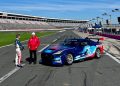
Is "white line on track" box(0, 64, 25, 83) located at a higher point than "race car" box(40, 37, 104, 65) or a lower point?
lower

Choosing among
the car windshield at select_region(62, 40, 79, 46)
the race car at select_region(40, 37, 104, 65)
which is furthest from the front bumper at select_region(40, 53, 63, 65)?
the car windshield at select_region(62, 40, 79, 46)

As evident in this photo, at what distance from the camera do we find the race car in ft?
47.5

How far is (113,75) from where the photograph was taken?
11484mm

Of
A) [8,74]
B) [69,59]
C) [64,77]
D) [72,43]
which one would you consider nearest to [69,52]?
[69,59]

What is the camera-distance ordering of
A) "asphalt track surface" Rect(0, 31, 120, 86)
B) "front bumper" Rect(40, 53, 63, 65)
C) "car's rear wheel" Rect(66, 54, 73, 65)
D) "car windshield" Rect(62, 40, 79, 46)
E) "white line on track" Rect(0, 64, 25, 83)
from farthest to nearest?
"car windshield" Rect(62, 40, 79, 46) < "car's rear wheel" Rect(66, 54, 73, 65) < "front bumper" Rect(40, 53, 63, 65) < "white line on track" Rect(0, 64, 25, 83) < "asphalt track surface" Rect(0, 31, 120, 86)

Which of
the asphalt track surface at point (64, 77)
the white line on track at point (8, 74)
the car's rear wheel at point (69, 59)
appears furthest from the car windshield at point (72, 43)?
the white line on track at point (8, 74)

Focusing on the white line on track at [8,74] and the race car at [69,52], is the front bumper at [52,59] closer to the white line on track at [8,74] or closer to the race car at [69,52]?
the race car at [69,52]

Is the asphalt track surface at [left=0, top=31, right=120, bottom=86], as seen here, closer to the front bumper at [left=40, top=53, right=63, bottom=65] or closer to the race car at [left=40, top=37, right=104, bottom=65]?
the front bumper at [left=40, top=53, right=63, bottom=65]

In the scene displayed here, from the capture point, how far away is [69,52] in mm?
14922

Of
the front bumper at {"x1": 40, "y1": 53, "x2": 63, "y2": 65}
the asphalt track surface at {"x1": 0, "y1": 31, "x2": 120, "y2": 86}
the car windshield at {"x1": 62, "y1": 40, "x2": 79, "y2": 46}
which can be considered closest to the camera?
the asphalt track surface at {"x1": 0, "y1": 31, "x2": 120, "y2": 86}

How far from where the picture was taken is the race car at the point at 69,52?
47.5 ft

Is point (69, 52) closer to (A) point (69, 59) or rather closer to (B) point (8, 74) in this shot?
(A) point (69, 59)

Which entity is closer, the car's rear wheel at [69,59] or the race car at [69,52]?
the race car at [69,52]

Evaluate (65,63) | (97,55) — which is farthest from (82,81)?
(97,55)
